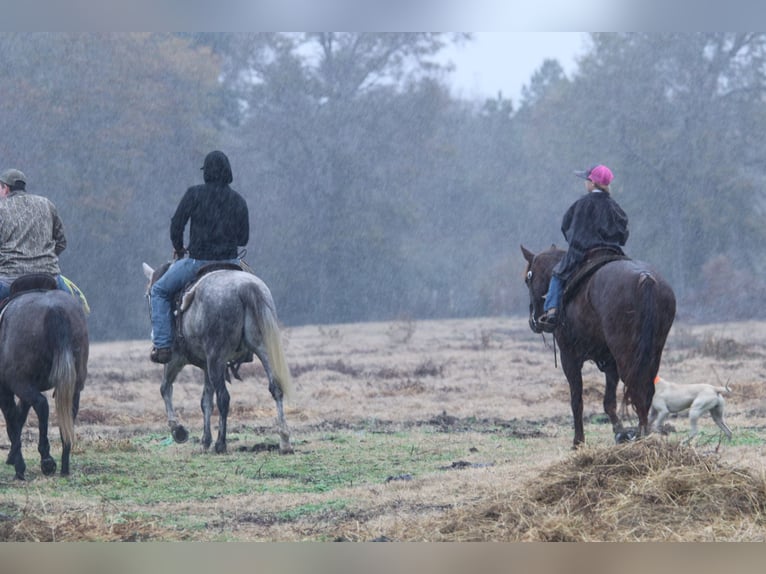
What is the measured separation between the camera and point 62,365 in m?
9.83

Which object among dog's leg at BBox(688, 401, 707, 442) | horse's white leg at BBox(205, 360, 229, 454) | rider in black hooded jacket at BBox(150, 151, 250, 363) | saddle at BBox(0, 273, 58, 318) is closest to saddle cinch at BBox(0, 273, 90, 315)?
saddle at BBox(0, 273, 58, 318)

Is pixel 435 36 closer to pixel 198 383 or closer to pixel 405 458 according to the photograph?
pixel 198 383

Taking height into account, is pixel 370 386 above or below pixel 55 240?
below

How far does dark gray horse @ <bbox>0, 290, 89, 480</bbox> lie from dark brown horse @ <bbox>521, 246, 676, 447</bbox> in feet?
14.0

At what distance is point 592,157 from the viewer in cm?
3656

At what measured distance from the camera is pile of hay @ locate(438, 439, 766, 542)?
298 inches

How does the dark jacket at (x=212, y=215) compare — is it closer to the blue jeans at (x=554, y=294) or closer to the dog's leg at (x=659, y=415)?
the blue jeans at (x=554, y=294)

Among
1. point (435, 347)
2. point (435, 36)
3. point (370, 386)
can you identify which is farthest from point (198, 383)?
point (435, 36)

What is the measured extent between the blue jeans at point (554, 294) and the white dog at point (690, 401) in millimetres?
1304

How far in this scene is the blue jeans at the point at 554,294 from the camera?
35.4 ft

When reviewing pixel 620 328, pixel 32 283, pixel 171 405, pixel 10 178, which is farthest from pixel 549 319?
pixel 10 178

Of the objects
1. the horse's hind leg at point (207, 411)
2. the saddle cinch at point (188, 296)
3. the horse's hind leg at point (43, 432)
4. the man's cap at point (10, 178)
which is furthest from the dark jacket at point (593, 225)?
the man's cap at point (10, 178)

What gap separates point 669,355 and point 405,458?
11151mm

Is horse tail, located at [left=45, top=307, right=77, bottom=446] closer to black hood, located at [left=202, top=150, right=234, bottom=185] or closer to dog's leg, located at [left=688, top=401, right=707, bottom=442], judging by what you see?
black hood, located at [left=202, top=150, right=234, bottom=185]
